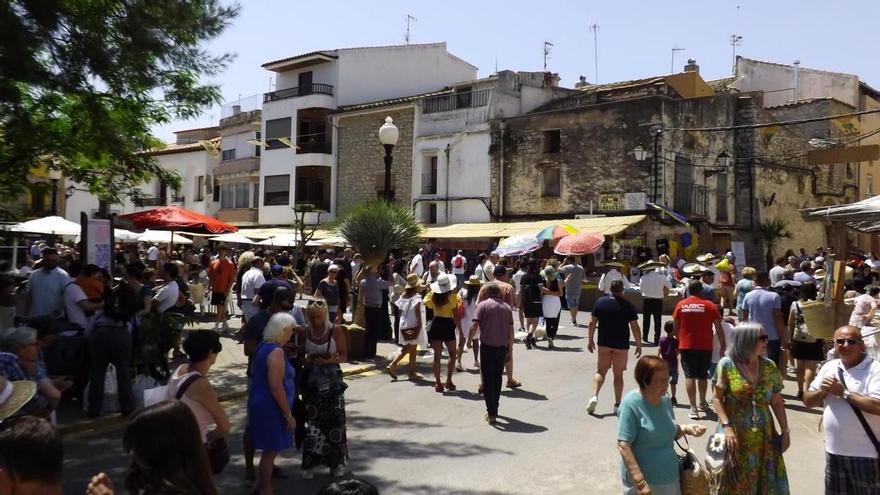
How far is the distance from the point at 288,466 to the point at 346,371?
450cm

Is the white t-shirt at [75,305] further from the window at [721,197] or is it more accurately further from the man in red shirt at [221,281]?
the window at [721,197]

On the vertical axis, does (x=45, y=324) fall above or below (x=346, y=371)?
above

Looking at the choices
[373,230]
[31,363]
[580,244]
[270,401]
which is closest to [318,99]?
[580,244]

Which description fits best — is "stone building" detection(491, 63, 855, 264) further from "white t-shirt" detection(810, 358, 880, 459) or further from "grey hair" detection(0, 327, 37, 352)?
"grey hair" detection(0, 327, 37, 352)

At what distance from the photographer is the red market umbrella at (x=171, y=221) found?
13.9m

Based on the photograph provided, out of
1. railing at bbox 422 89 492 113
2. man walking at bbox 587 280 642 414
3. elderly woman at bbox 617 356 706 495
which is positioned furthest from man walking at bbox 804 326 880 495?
railing at bbox 422 89 492 113

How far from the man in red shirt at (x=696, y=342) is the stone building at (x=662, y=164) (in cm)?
1774

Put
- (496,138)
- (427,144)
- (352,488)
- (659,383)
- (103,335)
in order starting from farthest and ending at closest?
(427,144) → (496,138) → (103,335) → (659,383) → (352,488)

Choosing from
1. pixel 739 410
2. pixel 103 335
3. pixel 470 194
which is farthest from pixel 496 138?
pixel 739 410

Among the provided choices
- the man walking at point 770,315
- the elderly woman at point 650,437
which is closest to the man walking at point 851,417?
the elderly woman at point 650,437

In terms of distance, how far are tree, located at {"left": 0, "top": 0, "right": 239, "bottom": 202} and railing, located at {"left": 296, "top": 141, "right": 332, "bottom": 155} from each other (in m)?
26.9

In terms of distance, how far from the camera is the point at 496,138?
101 feet

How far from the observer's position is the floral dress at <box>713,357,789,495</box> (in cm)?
466

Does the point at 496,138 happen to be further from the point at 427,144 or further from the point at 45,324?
the point at 45,324
